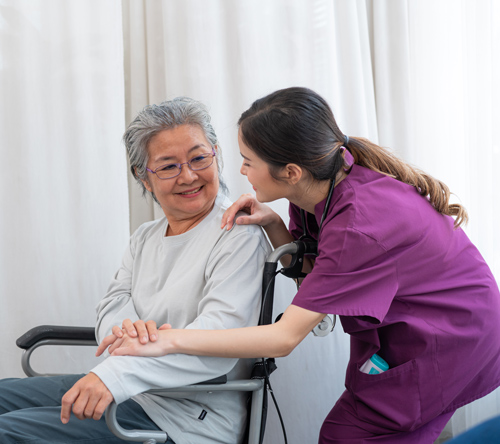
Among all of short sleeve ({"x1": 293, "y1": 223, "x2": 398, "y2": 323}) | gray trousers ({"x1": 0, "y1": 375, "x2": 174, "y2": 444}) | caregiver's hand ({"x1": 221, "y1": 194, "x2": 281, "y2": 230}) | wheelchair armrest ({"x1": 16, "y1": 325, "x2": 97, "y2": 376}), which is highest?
caregiver's hand ({"x1": 221, "y1": 194, "x2": 281, "y2": 230})

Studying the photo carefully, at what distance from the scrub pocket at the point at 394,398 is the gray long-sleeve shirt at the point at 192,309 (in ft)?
1.03

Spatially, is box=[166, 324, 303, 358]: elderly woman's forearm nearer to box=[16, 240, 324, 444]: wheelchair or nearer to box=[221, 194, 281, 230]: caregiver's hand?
box=[16, 240, 324, 444]: wheelchair

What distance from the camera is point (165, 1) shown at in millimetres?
2012

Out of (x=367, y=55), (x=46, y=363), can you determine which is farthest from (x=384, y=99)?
(x=46, y=363)

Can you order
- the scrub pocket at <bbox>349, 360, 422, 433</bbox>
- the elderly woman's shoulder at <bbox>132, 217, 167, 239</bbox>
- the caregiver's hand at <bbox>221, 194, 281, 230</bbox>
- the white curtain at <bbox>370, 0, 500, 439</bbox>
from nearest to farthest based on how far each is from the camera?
the scrub pocket at <bbox>349, 360, 422, 433</bbox>
the caregiver's hand at <bbox>221, 194, 281, 230</bbox>
the elderly woman's shoulder at <bbox>132, 217, 167, 239</bbox>
the white curtain at <bbox>370, 0, 500, 439</bbox>

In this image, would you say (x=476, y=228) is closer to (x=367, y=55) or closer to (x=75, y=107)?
(x=367, y=55)

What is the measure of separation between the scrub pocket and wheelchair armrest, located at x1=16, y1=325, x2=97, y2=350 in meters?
0.80

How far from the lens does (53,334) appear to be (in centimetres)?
157

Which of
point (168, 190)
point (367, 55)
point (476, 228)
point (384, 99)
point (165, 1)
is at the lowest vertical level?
point (476, 228)

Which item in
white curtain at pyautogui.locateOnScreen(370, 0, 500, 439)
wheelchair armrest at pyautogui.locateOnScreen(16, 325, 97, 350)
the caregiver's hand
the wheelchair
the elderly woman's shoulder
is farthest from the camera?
white curtain at pyautogui.locateOnScreen(370, 0, 500, 439)

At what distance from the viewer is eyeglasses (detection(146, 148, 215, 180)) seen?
1495 millimetres

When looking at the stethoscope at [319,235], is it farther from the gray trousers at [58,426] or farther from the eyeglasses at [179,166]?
the gray trousers at [58,426]

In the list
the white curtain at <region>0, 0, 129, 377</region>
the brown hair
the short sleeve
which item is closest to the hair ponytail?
the brown hair

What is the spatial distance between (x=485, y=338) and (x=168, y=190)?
2.94 feet
